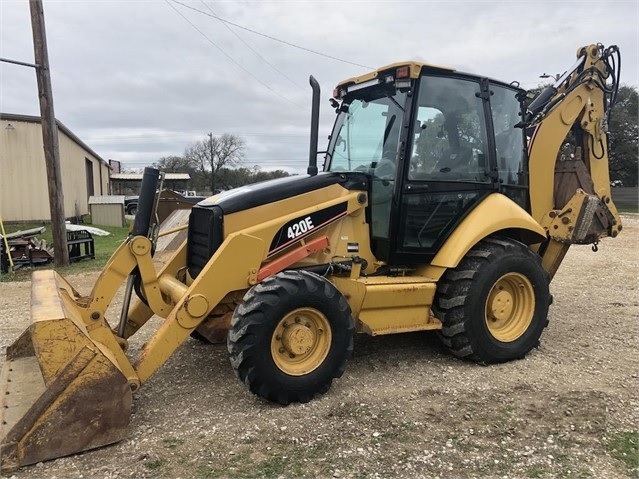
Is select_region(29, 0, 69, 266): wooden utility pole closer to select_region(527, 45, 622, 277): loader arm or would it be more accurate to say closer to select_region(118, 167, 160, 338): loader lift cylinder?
select_region(118, 167, 160, 338): loader lift cylinder

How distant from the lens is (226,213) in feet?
13.9

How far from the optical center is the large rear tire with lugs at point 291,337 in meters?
3.68

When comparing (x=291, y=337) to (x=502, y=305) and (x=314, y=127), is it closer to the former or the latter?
(x=314, y=127)

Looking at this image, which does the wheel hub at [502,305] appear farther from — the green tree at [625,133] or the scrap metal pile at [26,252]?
the green tree at [625,133]

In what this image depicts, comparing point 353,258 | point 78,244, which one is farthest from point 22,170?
point 353,258

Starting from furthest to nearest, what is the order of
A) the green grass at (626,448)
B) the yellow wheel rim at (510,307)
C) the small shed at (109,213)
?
the small shed at (109,213), the yellow wheel rim at (510,307), the green grass at (626,448)

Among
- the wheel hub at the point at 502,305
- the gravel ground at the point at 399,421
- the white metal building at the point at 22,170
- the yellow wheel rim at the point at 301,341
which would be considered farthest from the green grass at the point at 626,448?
the white metal building at the point at 22,170

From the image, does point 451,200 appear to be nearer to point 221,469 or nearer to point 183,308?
point 183,308

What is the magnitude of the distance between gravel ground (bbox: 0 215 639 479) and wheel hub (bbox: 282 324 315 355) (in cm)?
40

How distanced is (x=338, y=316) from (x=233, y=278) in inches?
33.1

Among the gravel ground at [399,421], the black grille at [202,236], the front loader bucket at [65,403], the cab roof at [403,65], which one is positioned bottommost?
the gravel ground at [399,421]

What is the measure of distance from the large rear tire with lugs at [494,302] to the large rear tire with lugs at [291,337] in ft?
3.61

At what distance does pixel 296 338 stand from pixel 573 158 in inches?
157

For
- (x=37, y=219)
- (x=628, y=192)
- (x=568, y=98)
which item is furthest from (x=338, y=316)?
(x=628, y=192)
